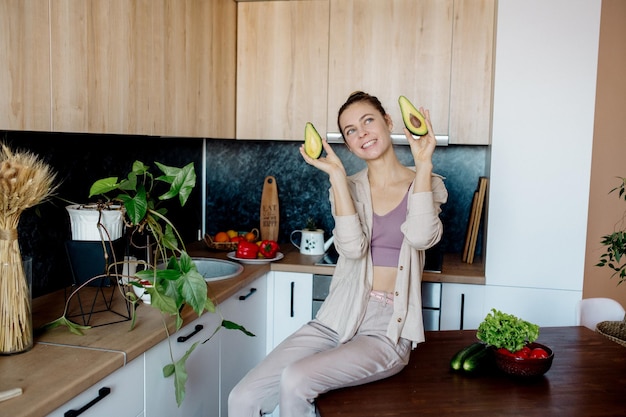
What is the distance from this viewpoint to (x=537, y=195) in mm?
2879

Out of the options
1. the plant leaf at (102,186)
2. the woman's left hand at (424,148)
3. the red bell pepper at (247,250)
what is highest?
the woman's left hand at (424,148)

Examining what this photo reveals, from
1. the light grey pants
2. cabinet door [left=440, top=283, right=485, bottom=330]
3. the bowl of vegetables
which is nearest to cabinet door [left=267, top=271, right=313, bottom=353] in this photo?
cabinet door [left=440, top=283, right=485, bottom=330]

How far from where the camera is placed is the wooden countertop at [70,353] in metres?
1.41

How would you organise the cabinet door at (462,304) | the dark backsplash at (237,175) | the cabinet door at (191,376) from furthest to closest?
the cabinet door at (462,304) → the dark backsplash at (237,175) → the cabinet door at (191,376)

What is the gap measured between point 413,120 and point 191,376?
126cm

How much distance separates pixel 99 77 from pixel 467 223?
2.27 m

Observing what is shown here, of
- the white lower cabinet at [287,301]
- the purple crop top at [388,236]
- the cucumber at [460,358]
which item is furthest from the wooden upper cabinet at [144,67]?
Result: the cucumber at [460,358]

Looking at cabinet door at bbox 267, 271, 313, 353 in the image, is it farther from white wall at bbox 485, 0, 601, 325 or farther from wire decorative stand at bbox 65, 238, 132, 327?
wire decorative stand at bbox 65, 238, 132, 327

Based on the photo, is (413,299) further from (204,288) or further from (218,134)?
(218,134)

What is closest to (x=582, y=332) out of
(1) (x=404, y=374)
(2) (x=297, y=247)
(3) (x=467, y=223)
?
A: (1) (x=404, y=374)

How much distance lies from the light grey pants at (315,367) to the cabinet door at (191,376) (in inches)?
9.3

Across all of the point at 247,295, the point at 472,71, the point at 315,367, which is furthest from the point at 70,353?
the point at 472,71

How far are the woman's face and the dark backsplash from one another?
1157 millimetres

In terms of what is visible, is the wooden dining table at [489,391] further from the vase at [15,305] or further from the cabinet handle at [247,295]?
the cabinet handle at [247,295]
